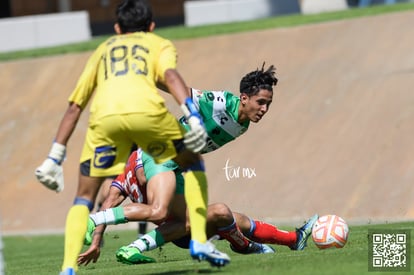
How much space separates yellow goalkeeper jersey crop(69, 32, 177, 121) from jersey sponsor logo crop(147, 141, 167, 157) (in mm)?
292

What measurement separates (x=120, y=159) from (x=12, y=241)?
12.9 meters

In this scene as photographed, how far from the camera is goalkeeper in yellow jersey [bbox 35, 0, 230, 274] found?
9.88 metres

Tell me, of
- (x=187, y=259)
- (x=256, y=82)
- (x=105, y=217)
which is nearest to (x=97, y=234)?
(x=105, y=217)

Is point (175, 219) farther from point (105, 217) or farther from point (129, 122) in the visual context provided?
point (129, 122)

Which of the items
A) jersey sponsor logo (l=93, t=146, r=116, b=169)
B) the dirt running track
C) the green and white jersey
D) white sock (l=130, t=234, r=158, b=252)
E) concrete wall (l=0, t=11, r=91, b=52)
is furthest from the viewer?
concrete wall (l=0, t=11, r=91, b=52)

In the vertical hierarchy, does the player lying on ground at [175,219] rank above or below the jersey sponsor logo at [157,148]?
below

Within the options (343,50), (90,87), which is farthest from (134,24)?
(343,50)

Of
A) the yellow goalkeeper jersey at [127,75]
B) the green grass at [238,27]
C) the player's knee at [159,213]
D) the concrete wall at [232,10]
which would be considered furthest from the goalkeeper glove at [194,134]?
A: the concrete wall at [232,10]

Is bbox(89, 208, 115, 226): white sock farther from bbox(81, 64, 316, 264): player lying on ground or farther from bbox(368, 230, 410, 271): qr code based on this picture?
bbox(368, 230, 410, 271): qr code

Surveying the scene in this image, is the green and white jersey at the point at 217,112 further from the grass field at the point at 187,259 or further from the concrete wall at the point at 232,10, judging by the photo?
the concrete wall at the point at 232,10

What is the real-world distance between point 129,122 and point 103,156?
36 cm

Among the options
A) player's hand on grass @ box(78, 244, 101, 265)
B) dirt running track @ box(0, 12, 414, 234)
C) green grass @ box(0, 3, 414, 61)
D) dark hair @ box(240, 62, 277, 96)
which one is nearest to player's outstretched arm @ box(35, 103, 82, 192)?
player's hand on grass @ box(78, 244, 101, 265)

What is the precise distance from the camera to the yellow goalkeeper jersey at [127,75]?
9.89 meters

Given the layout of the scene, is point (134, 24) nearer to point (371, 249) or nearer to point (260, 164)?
point (371, 249)
